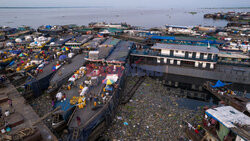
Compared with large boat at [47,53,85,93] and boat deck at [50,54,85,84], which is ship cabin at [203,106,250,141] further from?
boat deck at [50,54,85,84]

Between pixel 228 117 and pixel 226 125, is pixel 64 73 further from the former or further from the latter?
pixel 228 117

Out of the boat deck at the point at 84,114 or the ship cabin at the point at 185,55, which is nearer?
the boat deck at the point at 84,114

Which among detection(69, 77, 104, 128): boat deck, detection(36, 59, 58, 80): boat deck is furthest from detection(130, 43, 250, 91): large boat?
detection(69, 77, 104, 128): boat deck

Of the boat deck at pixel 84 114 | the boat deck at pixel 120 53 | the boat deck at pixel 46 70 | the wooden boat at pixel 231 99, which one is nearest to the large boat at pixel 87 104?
the boat deck at pixel 84 114

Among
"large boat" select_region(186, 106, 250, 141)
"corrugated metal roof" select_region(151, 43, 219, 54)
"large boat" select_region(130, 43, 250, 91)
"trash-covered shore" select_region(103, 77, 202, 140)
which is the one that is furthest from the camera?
"corrugated metal roof" select_region(151, 43, 219, 54)

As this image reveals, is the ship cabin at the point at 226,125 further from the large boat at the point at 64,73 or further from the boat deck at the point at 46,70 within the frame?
the boat deck at the point at 46,70

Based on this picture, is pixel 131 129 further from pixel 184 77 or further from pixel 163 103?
pixel 184 77
